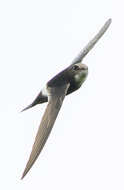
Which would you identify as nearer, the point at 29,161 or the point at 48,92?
the point at 29,161

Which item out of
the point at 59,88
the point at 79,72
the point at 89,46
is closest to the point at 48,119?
the point at 59,88

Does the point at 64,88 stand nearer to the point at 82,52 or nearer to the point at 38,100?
the point at 38,100

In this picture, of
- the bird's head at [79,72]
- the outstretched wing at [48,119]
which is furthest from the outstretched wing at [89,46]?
the outstretched wing at [48,119]

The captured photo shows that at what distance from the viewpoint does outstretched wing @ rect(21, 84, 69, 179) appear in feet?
28.6

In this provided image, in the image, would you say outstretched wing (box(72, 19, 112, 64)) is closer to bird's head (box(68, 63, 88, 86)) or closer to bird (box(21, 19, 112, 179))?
bird (box(21, 19, 112, 179))

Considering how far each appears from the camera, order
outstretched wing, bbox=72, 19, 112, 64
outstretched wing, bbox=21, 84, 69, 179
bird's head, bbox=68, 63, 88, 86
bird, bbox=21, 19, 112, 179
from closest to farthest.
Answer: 1. outstretched wing, bbox=21, 84, 69, 179
2. bird, bbox=21, 19, 112, 179
3. bird's head, bbox=68, 63, 88, 86
4. outstretched wing, bbox=72, 19, 112, 64

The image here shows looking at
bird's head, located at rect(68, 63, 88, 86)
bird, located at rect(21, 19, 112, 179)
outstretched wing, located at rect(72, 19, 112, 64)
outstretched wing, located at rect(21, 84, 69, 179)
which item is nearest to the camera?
outstretched wing, located at rect(21, 84, 69, 179)

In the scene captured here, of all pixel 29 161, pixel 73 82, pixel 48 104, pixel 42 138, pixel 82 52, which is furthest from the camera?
pixel 82 52

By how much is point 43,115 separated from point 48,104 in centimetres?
46

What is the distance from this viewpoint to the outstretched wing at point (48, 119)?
8.70m

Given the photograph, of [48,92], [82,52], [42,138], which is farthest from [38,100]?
[42,138]

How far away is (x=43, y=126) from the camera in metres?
9.41

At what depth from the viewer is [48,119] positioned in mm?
9609

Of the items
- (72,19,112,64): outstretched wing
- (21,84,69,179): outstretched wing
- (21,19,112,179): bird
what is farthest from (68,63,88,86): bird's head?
(72,19,112,64): outstretched wing
